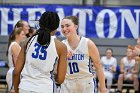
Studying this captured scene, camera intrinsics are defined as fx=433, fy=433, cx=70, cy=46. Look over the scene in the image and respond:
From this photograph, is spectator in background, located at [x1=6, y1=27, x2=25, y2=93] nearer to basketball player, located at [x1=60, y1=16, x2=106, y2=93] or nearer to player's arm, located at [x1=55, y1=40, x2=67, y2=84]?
basketball player, located at [x1=60, y1=16, x2=106, y2=93]

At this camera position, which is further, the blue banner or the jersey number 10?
the blue banner

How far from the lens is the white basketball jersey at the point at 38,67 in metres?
4.43

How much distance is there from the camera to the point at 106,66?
13.7 metres

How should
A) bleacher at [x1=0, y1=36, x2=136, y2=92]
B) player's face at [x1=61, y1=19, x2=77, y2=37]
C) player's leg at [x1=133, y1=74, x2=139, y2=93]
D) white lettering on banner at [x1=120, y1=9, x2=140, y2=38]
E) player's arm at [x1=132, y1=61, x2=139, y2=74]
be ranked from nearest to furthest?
player's face at [x1=61, y1=19, x2=77, y2=37], player's arm at [x1=132, y1=61, x2=139, y2=74], player's leg at [x1=133, y1=74, x2=139, y2=93], white lettering on banner at [x1=120, y1=9, x2=140, y2=38], bleacher at [x1=0, y1=36, x2=136, y2=92]

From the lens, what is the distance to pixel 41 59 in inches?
175

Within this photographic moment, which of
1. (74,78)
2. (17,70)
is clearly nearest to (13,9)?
(74,78)

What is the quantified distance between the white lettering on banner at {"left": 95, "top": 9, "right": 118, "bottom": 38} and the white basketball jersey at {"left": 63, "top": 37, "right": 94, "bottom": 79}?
8901 mm

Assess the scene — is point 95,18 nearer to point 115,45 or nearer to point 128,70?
point 115,45

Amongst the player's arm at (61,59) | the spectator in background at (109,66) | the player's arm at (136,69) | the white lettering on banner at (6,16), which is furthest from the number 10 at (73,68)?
the white lettering on banner at (6,16)

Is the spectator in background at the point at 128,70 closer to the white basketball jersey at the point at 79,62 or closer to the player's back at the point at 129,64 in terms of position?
the player's back at the point at 129,64

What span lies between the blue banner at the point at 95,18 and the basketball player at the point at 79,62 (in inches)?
338

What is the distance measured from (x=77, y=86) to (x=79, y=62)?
0.32 meters

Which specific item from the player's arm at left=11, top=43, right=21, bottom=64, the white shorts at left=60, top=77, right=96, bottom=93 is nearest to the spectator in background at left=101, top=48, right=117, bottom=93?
the player's arm at left=11, top=43, right=21, bottom=64

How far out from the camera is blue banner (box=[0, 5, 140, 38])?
572 inches
